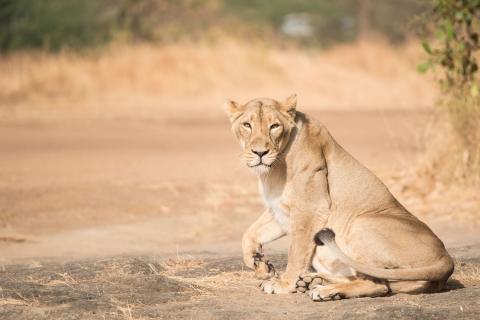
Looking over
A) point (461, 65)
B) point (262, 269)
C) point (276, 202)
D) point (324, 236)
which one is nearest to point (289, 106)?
point (276, 202)

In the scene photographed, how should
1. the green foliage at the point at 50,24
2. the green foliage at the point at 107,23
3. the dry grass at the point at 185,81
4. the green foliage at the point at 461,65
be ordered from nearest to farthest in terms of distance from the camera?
the green foliage at the point at 461,65
the dry grass at the point at 185,81
the green foliage at the point at 50,24
the green foliage at the point at 107,23

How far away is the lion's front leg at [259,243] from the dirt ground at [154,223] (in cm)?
14

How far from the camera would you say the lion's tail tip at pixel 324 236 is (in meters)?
6.40

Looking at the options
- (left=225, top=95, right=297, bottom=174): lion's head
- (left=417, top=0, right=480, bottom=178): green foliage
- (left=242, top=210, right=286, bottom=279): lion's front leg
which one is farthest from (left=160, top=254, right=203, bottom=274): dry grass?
(left=417, top=0, right=480, bottom=178): green foliage

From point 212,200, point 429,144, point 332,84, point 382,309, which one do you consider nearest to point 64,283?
point 382,309

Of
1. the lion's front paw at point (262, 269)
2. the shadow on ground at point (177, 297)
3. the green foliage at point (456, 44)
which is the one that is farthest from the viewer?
the green foliage at point (456, 44)

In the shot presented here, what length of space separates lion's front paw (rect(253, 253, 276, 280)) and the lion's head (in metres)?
0.78

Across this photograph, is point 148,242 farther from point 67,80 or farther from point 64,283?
point 67,80

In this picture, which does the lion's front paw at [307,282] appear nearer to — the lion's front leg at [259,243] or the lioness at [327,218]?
the lioness at [327,218]

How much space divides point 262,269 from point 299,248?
49 centimetres

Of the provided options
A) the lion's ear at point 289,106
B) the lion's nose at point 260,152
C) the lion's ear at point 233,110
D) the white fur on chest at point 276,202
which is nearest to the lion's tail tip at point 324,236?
the white fur on chest at point 276,202

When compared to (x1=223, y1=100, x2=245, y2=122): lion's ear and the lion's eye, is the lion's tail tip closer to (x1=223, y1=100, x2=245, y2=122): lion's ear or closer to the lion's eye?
the lion's eye

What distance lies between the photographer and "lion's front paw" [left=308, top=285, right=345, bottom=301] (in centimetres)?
618

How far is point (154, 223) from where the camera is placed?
1001 centimetres
